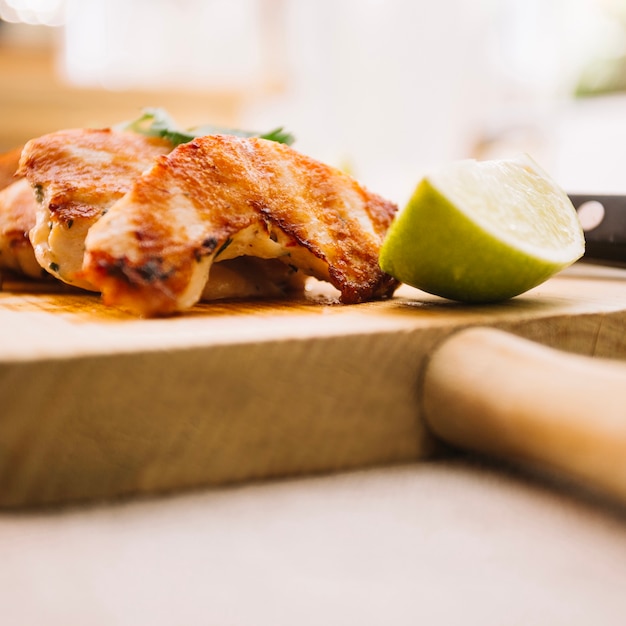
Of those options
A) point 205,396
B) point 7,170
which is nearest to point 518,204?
point 205,396

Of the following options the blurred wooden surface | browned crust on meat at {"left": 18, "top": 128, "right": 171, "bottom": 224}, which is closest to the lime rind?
browned crust on meat at {"left": 18, "top": 128, "right": 171, "bottom": 224}

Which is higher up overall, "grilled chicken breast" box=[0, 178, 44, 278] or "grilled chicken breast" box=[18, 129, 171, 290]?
"grilled chicken breast" box=[18, 129, 171, 290]

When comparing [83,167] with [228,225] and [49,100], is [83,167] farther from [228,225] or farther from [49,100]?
[49,100]

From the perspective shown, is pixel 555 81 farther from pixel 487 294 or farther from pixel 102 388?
pixel 102 388

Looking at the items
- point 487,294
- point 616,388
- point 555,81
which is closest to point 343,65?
point 555,81

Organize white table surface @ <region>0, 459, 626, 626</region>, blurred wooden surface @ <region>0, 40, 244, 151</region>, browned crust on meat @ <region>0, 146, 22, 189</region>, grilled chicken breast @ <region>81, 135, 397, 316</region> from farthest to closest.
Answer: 1. blurred wooden surface @ <region>0, 40, 244, 151</region>
2. browned crust on meat @ <region>0, 146, 22, 189</region>
3. grilled chicken breast @ <region>81, 135, 397, 316</region>
4. white table surface @ <region>0, 459, 626, 626</region>

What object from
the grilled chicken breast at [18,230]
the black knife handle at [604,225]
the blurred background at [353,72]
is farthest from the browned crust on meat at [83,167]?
the blurred background at [353,72]

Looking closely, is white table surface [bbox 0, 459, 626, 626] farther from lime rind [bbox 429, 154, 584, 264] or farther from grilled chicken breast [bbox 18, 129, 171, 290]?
grilled chicken breast [bbox 18, 129, 171, 290]
